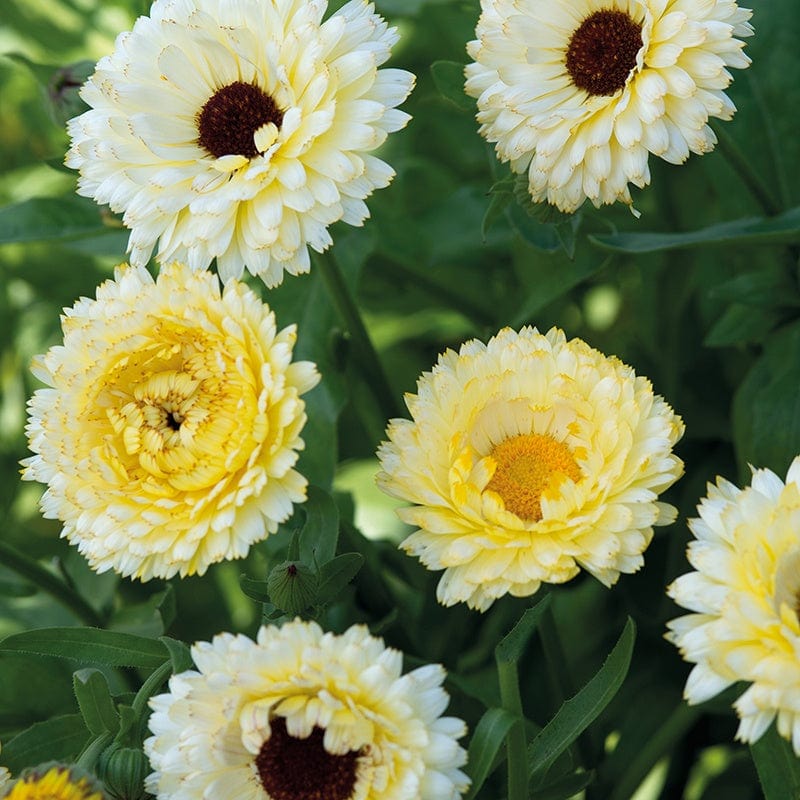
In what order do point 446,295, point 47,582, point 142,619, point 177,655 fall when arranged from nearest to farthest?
point 177,655 < point 47,582 < point 142,619 < point 446,295

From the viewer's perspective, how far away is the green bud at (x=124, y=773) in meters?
0.69

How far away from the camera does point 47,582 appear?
3.16 feet

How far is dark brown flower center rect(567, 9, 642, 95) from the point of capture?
85cm

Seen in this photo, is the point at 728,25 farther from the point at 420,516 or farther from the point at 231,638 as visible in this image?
the point at 231,638

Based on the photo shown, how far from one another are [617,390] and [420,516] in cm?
15

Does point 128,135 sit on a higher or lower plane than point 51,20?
higher

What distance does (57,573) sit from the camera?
3.48ft

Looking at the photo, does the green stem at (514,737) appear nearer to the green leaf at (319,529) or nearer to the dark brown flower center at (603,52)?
the green leaf at (319,529)

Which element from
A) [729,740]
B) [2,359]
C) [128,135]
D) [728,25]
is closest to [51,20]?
[2,359]

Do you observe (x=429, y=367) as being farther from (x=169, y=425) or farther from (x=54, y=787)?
(x=54, y=787)

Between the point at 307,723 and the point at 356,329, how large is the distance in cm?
43

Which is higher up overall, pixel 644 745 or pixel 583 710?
pixel 583 710

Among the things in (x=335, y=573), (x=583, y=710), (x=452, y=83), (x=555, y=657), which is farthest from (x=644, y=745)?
(x=452, y=83)

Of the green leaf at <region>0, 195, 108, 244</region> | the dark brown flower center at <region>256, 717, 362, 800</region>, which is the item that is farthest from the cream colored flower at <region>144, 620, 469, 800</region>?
the green leaf at <region>0, 195, 108, 244</region>
